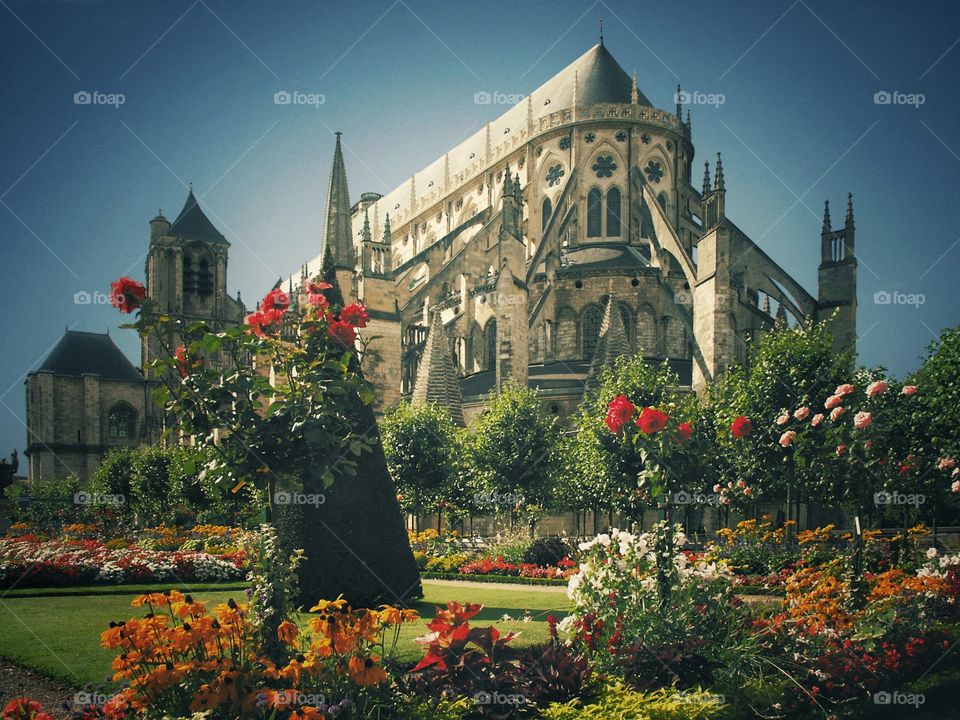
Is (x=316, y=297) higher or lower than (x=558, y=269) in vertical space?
lower

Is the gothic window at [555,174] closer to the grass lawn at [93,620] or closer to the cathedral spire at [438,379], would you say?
the cathedral spire at [438,379]

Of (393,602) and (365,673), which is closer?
(365,673)

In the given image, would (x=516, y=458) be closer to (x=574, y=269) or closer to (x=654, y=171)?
(x=574, y=269)

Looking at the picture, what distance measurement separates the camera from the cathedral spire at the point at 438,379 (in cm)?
3350

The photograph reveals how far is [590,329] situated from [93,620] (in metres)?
29.0

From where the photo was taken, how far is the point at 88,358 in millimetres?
64812

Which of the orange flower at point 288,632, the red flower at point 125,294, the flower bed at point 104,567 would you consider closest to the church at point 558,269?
the flower bed at point 104,567

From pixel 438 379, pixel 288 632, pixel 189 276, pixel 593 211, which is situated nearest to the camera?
pixel 288 632

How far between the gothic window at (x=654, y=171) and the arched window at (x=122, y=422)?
151 ft

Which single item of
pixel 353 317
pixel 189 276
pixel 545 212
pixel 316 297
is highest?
pixel 545 212

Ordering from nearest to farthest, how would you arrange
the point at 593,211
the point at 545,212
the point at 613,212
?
1. the point at 613,212
2. the point at 593,211
3. the point at 545,212

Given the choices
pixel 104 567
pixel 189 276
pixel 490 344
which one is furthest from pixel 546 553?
pixel 189 276

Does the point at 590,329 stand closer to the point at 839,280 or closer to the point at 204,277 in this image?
the point at 839,280

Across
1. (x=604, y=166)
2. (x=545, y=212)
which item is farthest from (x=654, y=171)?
(x=545, y=212)
